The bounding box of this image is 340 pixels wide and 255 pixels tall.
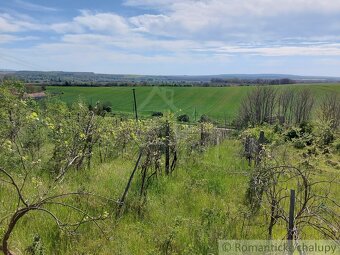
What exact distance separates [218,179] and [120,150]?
3.56 meters

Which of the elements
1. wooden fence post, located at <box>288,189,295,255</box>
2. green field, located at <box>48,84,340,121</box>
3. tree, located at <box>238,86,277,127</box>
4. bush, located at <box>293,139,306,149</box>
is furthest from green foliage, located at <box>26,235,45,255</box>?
green field, located at <box>48,84,340,121</box>

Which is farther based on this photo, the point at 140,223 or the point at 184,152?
the point at 184,152

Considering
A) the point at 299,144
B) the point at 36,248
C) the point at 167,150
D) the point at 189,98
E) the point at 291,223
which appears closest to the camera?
the point at 291,223

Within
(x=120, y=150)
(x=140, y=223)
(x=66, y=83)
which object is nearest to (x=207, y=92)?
(x=66, y=83)

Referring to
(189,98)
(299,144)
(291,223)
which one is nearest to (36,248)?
(291,223)

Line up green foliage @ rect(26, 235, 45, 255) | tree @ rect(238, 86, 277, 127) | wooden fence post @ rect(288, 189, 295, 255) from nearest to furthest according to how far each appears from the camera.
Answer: wooden fence post @ rect(288, 189, 295, 255)
green foliage @ rect(26, 235, 45, 255)
tree @ rect(238, 86, 277, 127)

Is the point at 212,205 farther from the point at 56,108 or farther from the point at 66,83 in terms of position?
the point at 66,83

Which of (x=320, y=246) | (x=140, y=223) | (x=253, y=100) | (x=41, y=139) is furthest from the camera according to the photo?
(x=253, y=100)

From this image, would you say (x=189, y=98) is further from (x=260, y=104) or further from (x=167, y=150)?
(x=167, y=150)

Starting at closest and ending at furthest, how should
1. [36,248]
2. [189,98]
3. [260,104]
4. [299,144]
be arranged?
1. [36,248]
2. [299,144]
3. [260,104]
4. [189,98]

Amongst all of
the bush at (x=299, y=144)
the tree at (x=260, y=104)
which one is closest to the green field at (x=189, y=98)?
the tree at (x=260, y=104)

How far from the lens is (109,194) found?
18.6ft

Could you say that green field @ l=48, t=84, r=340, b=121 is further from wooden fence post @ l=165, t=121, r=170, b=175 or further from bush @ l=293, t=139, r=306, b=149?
bush @ l=293, t=139, r=306, b=149

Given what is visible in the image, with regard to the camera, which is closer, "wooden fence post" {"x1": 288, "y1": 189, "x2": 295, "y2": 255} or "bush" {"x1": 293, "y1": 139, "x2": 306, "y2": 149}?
"wooden fence post" {"x1": 288, "y1": 189, "x2": 295, "y2": 255}
